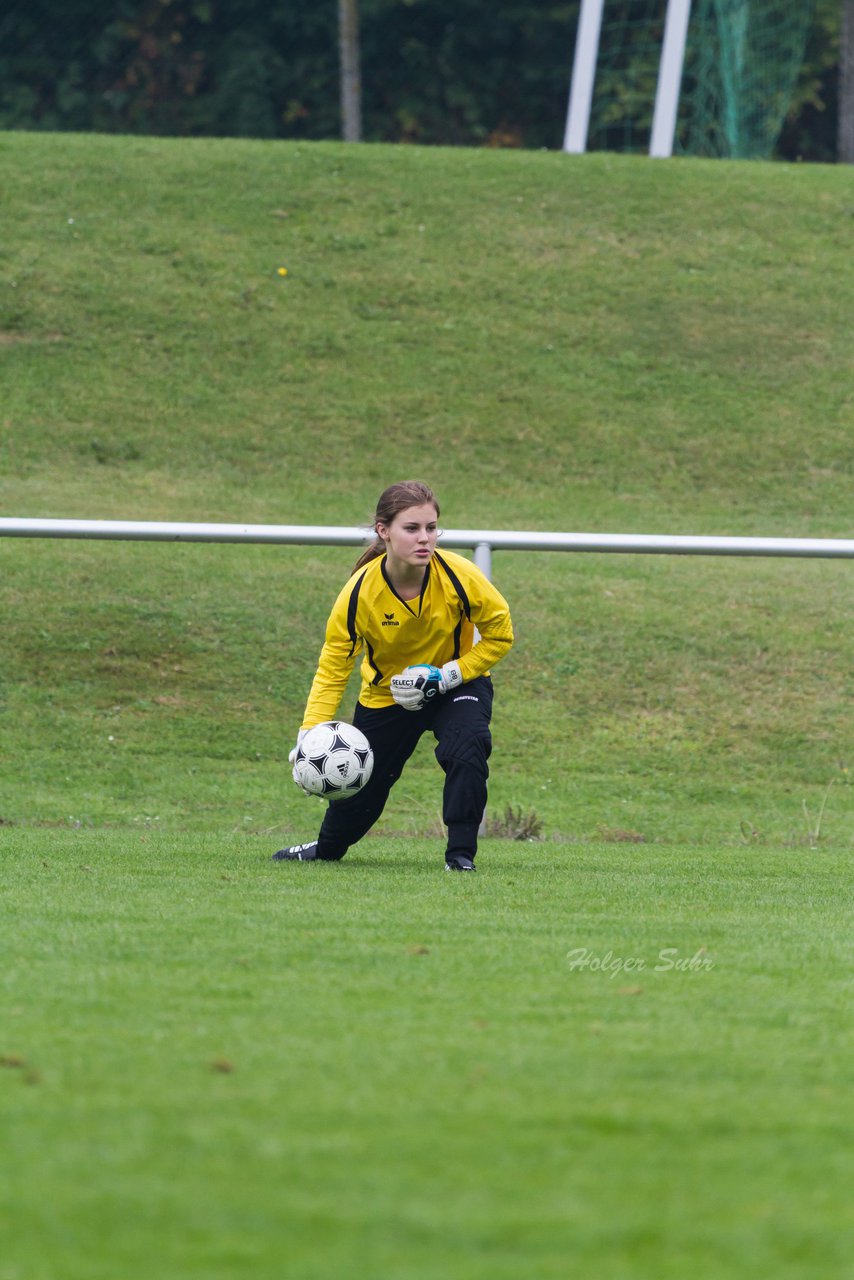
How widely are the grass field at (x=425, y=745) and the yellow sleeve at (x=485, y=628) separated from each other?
88cm

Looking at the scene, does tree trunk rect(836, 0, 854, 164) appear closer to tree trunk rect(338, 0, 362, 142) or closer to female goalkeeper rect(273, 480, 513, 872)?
tree trunk rect(338, 0, 362, 142)

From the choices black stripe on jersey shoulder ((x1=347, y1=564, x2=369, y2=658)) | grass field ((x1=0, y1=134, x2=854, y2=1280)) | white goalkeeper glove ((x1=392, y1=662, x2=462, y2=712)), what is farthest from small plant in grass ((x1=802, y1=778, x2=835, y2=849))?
black stripe on jersey shoulder ((x1=347, y1=564, x2=369, y2=658))

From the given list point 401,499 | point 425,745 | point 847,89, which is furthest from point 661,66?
point 401,499

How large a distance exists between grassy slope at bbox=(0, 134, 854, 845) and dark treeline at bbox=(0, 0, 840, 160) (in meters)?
16.5

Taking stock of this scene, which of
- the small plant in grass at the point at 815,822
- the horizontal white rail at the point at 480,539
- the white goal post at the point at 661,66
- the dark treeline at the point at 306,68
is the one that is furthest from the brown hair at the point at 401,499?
the dark treeline at the point at 306,68

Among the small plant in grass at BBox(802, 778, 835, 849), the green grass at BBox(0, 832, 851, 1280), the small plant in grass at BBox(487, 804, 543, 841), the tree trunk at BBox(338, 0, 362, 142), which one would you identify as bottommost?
the small plant in grass at BBox(487, 804, 543, 841)

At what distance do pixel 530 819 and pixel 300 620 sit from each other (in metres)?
4.57

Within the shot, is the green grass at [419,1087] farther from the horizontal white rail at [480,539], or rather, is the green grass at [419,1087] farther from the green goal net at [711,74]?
the green goal net at [711,74]

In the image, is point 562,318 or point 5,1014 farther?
point 562,318

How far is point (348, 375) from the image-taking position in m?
21.0

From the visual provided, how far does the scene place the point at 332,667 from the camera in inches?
268

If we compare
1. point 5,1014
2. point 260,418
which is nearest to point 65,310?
point 260,418

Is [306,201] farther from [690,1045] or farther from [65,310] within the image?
[690,1045]

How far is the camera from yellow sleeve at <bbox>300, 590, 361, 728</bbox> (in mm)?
6793
